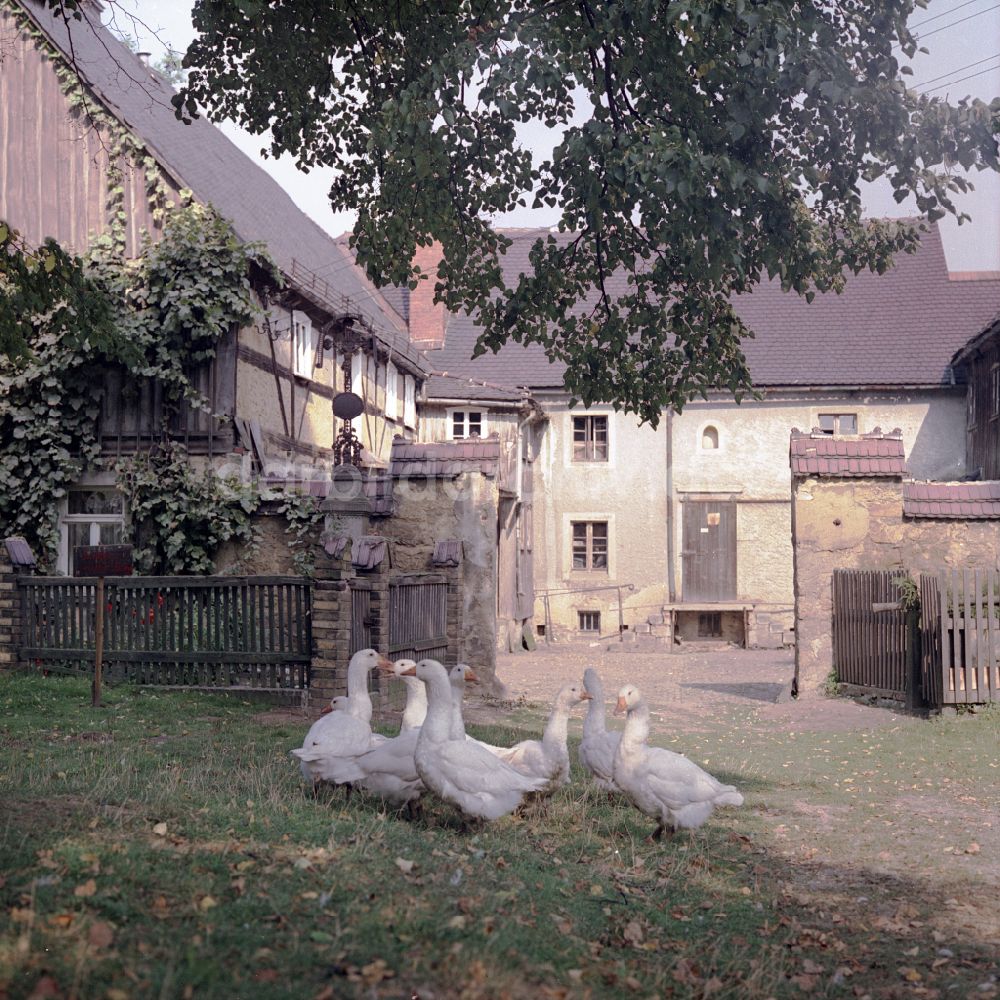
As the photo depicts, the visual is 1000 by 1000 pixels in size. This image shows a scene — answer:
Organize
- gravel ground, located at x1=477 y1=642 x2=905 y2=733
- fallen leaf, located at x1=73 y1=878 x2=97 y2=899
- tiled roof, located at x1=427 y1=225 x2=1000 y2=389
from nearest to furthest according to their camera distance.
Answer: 1. fallen leaf, located at x1=73 y1=878 x2=97 y2=899
2. gravel ground, located at x1=477 y1=642 x2=905 y2=733
3. tiled roof, located at x1=427 y1=225 x2=1000 y2=389

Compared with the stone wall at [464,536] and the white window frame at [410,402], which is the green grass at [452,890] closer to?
the stone wall at [464,536]

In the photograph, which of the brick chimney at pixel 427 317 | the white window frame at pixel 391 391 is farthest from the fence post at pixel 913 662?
the brick chimney at pixel 427 317

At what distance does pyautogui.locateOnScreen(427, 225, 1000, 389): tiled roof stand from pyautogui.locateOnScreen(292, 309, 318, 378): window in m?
7.66

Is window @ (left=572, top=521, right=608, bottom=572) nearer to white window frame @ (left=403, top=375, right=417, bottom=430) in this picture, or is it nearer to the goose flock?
white window frame @ (left=403, top=375, right=417, bottom=430)

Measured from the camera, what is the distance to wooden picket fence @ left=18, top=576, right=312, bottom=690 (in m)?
12.9

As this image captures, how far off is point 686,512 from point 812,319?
702 centimetres

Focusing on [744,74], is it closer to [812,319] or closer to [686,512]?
[686,512]

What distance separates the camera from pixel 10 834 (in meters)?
5.74

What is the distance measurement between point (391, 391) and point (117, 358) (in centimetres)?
1014

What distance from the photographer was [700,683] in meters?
19.2

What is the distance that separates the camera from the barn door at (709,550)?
3089cm

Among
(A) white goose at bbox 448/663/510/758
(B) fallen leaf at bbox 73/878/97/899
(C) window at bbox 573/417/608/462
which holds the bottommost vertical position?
(B) fallen leaf at bbox 73/878/97/899

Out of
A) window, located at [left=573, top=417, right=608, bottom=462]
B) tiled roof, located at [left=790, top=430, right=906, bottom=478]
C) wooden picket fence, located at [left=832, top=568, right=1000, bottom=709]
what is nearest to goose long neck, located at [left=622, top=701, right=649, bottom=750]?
wooden picket fence, located at [left=832, top=568, right=1000, bottom=709]

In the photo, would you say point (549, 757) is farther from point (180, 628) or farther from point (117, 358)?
point (117, 358)
